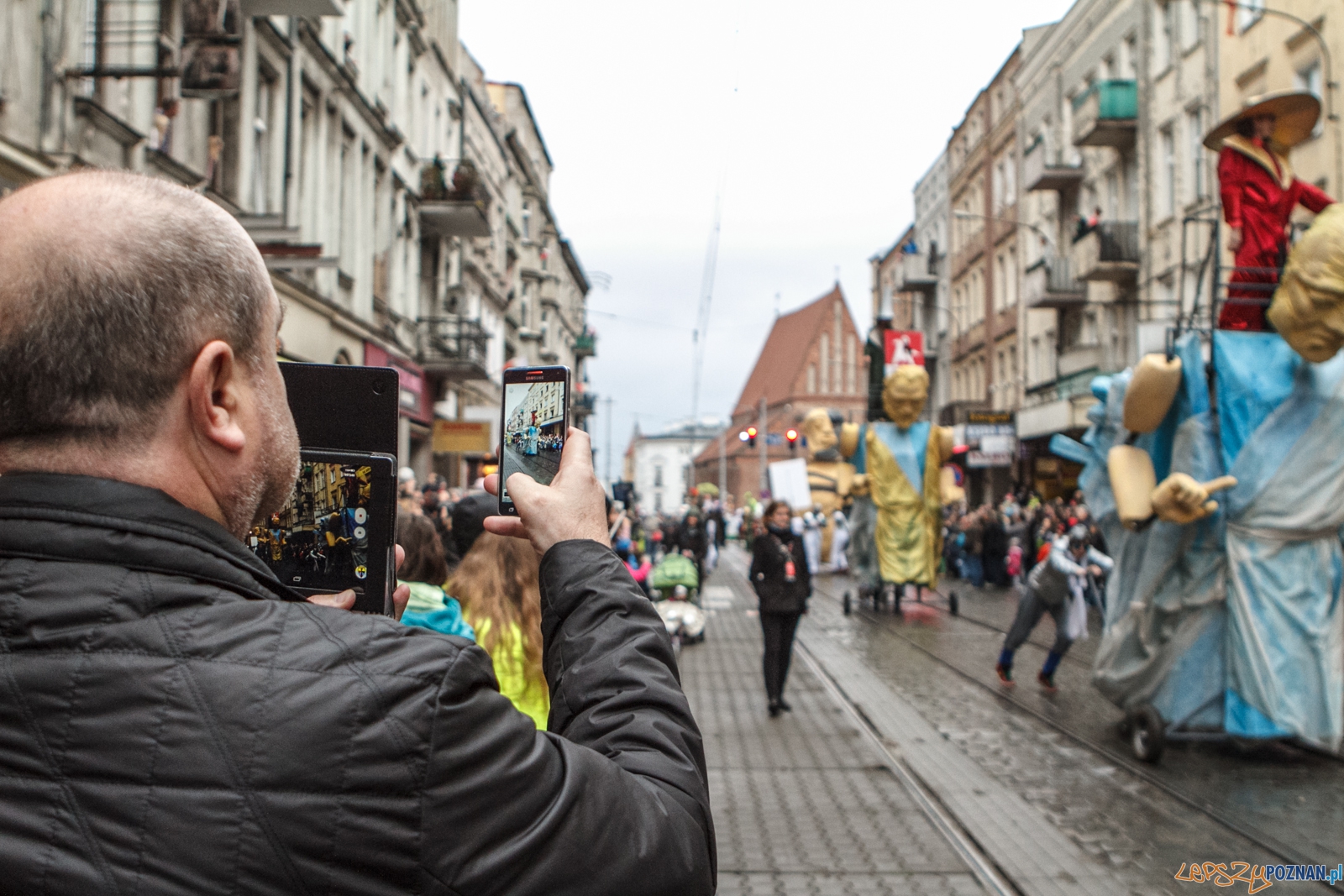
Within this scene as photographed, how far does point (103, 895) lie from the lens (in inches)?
41.3

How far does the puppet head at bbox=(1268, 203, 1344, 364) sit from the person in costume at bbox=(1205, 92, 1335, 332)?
0.75m

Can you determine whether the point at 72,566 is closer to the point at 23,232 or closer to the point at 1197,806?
the point at 23,232

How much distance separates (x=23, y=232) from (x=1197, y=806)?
7083 mm

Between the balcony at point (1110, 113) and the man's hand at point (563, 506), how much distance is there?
28745 millimetres

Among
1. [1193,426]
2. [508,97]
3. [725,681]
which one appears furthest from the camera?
[508,97]

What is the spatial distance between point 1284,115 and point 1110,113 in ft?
66.8

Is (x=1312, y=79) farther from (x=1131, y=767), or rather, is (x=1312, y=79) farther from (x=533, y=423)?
(x=533, y=423)

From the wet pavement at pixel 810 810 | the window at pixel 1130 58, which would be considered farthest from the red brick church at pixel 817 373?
the wet pavement at pixel 810 810

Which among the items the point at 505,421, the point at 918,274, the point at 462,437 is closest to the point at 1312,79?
the point at 462,437

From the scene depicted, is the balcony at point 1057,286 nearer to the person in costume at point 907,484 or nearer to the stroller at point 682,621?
the person in costume at point 907,484

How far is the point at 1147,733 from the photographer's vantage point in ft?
26.5

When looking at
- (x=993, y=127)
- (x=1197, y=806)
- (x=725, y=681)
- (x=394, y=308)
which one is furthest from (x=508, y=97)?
(x=1197, y=806)

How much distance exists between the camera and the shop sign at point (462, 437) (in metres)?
24.8

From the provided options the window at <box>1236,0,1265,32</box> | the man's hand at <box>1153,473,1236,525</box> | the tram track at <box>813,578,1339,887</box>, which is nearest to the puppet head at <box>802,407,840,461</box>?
the tram track at <box>813,578,1339,887</box>
